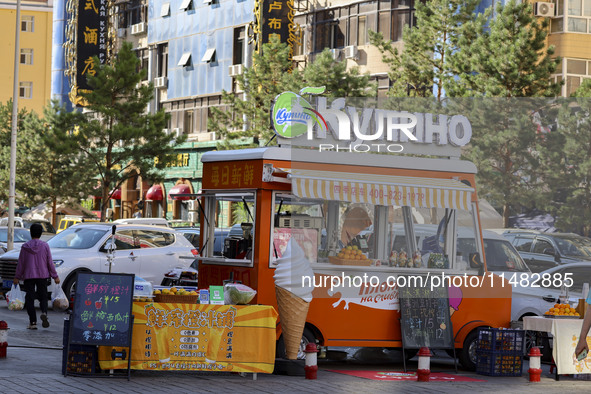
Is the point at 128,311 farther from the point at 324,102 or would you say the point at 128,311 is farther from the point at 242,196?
the point at 324,102

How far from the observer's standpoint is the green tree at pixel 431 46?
3023 centimetres

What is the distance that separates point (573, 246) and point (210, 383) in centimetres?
860

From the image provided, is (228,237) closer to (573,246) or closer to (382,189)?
(382,189)

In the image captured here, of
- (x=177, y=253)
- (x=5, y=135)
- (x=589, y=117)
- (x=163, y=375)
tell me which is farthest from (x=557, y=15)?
(x=5, y=135)

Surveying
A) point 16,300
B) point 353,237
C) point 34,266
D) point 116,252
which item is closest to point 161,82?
point 116,252

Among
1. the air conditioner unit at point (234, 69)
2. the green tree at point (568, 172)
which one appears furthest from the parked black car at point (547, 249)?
the air conditioner unit at point (234, 69)

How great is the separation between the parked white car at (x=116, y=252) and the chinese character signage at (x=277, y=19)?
923 inches

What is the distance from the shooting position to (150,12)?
182 ft

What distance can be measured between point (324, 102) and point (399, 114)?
1052 mm

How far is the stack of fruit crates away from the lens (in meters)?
13.2

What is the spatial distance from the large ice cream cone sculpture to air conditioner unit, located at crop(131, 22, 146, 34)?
45457mm

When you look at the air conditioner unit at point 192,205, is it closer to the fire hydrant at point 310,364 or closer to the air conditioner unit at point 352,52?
the air conditioner unit at point 352,52

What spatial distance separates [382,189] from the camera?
13102mm
